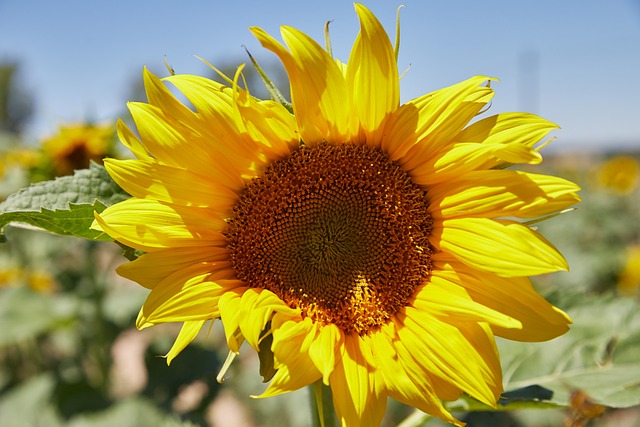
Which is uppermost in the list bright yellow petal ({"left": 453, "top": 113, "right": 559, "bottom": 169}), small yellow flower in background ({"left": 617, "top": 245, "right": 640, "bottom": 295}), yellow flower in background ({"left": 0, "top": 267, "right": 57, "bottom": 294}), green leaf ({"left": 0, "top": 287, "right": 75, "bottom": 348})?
bright yellow petal ({"left": 453, "top": 113, "right": 559, "bottom": 169})

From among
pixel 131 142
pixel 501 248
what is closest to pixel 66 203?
pixel 131 142

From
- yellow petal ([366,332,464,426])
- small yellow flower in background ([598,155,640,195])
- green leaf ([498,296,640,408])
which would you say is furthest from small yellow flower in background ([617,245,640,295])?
yellow petal ([366,332,464,426])

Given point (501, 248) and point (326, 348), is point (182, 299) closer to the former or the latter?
point (326, 348)

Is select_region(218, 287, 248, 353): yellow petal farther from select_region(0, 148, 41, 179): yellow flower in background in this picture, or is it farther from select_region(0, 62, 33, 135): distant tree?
select_region(0, 62, 33, 135): distant tree

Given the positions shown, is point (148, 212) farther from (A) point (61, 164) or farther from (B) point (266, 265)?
(A) point (61, 164)

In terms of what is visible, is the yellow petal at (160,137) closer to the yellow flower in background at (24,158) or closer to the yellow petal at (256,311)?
the yellow petal at (256,311)

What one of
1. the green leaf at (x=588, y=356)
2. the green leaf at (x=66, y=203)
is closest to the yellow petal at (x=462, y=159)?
the green leaf at (x=588, y=356)
